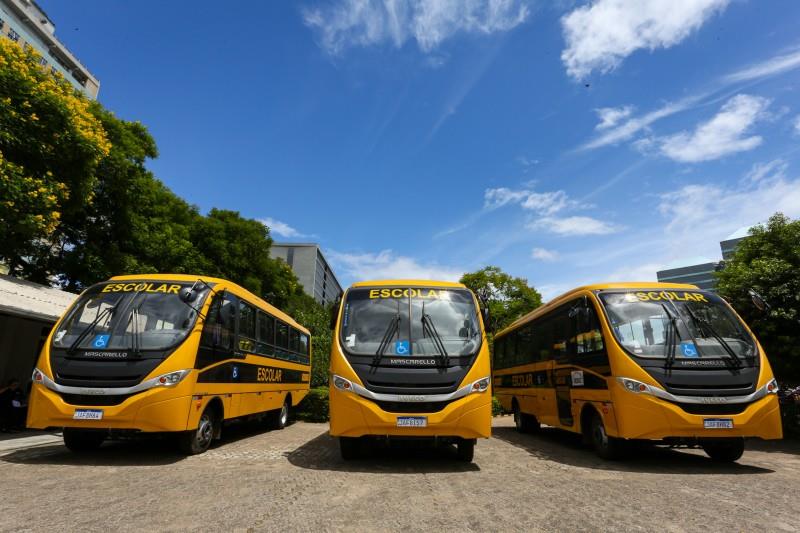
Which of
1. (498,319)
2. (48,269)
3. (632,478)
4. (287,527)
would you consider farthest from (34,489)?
(498,319)

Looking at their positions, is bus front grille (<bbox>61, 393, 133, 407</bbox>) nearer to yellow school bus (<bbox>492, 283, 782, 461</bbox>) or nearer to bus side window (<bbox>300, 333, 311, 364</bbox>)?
yellow school bus (<bbox>492, 283, 782, 461</bbox>)

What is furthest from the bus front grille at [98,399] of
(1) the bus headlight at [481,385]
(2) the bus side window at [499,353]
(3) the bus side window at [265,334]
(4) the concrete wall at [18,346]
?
(2) the bus side window at [499,353]

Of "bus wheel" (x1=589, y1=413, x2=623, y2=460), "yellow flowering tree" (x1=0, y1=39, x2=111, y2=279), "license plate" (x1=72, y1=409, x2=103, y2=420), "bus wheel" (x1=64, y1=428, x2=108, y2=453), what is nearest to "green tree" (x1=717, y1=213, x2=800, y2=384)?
"bus wheel" (x1=589, y1=413, x2=623, y2=460)

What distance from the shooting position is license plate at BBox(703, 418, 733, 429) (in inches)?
268

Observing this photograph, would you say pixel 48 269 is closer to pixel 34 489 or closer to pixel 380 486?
pixel 34 489

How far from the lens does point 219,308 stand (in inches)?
345

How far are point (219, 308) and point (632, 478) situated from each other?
743 centimetres

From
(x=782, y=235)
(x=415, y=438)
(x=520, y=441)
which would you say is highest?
(x=782, y=235)

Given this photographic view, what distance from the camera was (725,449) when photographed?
7.87 meters

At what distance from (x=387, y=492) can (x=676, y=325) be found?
17.9ft

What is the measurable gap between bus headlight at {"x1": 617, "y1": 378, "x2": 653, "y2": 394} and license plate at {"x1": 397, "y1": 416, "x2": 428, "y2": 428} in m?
3.22

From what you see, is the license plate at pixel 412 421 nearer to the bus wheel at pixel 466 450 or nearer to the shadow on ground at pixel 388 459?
the shadow on ground at pixel 388 459

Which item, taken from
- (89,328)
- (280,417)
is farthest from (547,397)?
(89,328)

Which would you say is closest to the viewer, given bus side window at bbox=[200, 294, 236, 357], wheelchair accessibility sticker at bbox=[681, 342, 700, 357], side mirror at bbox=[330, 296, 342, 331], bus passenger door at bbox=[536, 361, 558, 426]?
wheelchair accessibility sticker at bbox=[681, 342, 700, 357]
